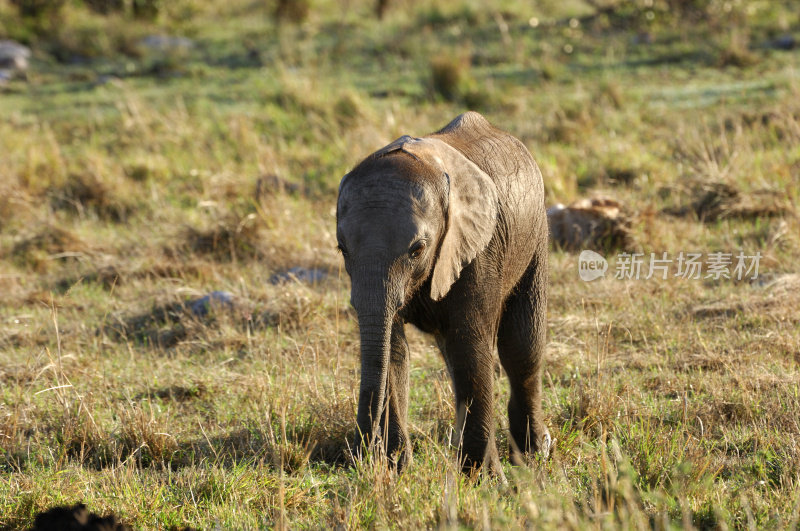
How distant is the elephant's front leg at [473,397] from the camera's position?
3.74m

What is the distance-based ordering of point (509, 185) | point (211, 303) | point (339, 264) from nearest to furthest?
point (509, 185) < point (211, 303) < point (339, 264)

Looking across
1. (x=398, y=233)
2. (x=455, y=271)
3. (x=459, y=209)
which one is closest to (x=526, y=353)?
(x=455, y=271)

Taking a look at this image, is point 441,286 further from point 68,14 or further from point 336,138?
point 68,14

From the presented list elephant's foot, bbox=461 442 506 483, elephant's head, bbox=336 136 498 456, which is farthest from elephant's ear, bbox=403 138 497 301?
elephant's foot, bbox=461 442 506 483

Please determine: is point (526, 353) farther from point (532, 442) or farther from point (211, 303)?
point (211, 303)

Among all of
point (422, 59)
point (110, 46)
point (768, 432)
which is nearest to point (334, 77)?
point (422, 59)

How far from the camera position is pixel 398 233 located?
326 cm

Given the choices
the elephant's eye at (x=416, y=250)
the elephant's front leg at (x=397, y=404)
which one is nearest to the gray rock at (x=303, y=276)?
the elephant's front leg at (x=397, y=404)

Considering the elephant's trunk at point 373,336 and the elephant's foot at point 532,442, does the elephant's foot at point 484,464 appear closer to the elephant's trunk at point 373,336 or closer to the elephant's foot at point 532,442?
the elephant's foot at point 532,442

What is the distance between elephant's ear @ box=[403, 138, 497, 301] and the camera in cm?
345

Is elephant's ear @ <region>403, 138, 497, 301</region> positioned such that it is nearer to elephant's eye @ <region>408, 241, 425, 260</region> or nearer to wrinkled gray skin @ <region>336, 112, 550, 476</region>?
wrinkled gray skin @ <region>336, 112, 550, 476</region>

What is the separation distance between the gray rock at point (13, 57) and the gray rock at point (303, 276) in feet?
29.2

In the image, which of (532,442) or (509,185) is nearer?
(509,185)

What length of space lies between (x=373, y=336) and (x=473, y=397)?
716 mm
